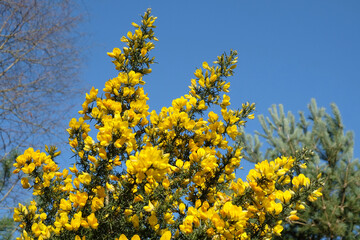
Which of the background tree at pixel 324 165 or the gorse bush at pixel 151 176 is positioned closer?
the gorse bush at pixel 151 176

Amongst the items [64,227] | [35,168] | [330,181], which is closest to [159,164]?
[64,227]

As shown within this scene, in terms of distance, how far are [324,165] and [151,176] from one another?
21.0ft

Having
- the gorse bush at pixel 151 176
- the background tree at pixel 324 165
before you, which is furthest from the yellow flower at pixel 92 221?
the background tree at pixel 324 165

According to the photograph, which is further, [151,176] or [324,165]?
[324,165]

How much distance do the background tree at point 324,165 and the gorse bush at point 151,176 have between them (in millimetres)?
4397

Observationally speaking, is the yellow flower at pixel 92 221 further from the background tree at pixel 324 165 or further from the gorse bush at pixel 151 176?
the background tree at pixel 324 165

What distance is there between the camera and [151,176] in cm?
140

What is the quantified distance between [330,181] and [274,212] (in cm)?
566

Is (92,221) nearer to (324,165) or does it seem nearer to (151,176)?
(151,176)

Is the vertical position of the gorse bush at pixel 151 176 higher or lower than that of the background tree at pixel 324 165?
lower

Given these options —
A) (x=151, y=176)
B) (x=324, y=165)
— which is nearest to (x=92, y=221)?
(x=151, y=176)

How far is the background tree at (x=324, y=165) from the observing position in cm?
621

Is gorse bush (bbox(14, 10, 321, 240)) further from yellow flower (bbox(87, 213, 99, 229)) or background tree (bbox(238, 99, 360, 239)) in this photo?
background tree (bbox(238, 99, 360, 239))

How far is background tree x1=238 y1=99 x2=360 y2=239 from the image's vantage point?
20.4 feet
